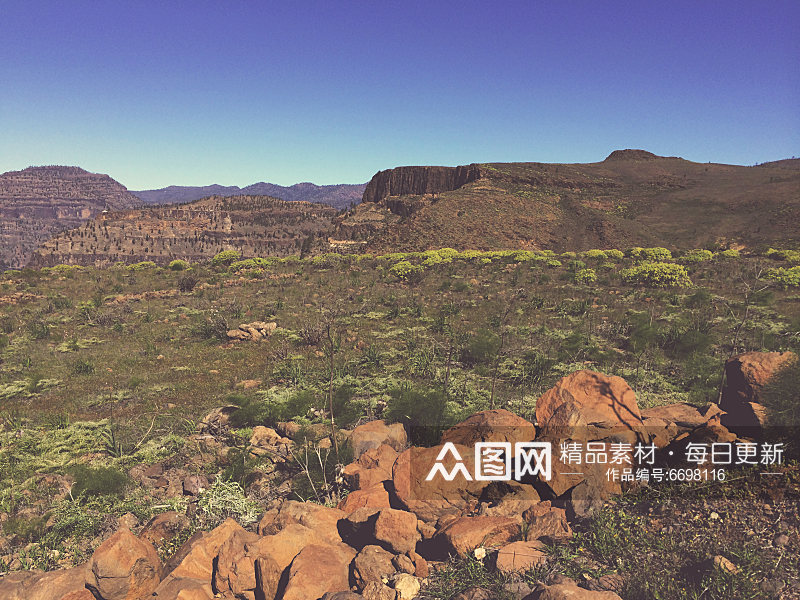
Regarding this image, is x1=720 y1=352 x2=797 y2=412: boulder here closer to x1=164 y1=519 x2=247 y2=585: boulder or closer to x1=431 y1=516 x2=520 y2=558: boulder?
x1=431 y1=516 x2=520 y2=558: boulder

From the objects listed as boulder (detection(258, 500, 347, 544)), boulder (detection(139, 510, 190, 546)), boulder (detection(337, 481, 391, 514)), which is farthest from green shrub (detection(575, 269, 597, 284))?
boulder (detection(139, 510, 190, 546))

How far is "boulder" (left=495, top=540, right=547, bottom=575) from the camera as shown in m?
3.28

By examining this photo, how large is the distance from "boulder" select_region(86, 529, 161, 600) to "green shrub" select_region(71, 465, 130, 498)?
201cm

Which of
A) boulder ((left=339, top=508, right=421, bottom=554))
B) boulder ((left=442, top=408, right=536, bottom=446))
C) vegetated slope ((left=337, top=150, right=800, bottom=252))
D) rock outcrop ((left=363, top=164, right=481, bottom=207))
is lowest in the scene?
boulder ((left=339, top=508, right=421, bottom=554))

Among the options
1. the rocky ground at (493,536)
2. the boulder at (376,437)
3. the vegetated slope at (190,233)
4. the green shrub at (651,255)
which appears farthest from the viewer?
the vegetated slope at (190,233)

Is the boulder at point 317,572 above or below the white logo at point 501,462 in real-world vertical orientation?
below

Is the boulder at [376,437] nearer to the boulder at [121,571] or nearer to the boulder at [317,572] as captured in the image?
the boulder at [317,572]

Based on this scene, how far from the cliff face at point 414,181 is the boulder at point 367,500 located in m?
86.0

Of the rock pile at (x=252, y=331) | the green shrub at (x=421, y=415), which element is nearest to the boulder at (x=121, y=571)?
the green shrub at (x=421, y=415)

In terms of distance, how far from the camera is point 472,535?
142 inches

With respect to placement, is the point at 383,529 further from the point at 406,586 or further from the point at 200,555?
the point at 200,555

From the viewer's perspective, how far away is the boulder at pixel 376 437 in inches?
225

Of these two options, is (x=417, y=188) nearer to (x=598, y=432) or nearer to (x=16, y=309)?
(x=16, y=309)

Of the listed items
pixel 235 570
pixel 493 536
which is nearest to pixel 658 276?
pixel 493 536
